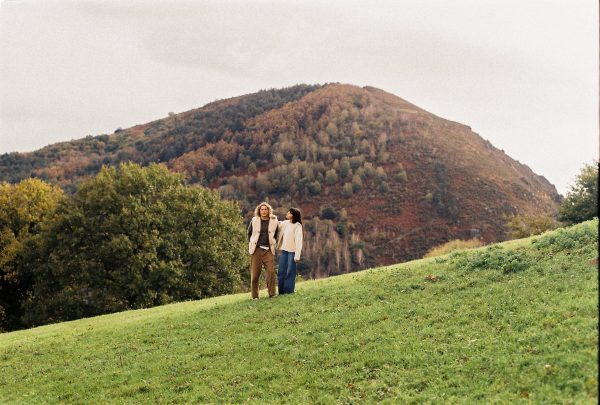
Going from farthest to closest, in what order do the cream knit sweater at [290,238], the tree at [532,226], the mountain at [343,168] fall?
the mountain at [343,168] → the tree at [532,226] → the cream knit sweater at [290,238]

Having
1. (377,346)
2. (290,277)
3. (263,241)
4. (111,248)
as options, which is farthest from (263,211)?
(111,248)

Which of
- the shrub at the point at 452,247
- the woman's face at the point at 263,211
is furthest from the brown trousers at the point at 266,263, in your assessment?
the shrub at the point at 452,247

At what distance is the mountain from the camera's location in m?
101

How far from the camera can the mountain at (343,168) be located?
101 metres

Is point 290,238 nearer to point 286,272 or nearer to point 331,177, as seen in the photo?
point 286,272

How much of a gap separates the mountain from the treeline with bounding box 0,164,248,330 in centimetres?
4122

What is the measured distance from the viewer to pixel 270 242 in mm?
20312

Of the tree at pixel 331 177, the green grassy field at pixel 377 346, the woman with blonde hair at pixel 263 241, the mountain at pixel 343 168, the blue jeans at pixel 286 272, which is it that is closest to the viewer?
the green grassy field at pixel 377 346

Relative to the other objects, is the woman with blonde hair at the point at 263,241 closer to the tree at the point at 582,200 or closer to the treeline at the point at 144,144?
the tree at the point at 582,200

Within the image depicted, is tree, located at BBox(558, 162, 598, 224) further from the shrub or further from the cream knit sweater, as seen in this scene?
the cream knit sweater

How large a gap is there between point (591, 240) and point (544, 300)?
197 inches

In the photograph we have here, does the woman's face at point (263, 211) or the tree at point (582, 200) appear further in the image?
the tree at point (582, 200)

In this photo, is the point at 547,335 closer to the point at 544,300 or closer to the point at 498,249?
the point at 544,300

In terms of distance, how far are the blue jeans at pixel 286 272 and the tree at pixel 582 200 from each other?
95.3 ft
